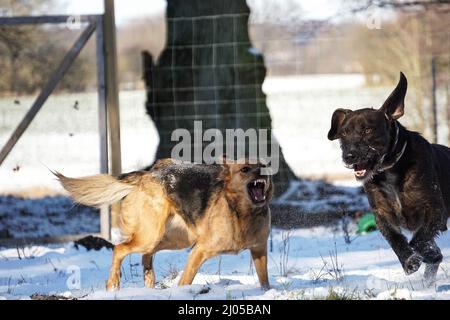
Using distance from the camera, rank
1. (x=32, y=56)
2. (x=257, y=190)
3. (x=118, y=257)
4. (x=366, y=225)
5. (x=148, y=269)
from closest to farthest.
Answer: (x=257, y=190), (x=118, y=257), (x=148, y=269), (x=366, y=225), (x=32, y=56)

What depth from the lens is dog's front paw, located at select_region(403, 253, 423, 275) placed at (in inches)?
217

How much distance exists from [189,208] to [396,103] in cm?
166

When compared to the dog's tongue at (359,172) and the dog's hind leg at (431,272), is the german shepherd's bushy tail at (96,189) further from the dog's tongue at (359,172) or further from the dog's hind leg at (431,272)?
the dog's hind leg at (431,272)

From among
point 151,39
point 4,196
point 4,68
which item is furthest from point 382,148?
point 151,39

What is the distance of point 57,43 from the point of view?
747 inches

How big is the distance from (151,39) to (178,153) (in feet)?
56.2

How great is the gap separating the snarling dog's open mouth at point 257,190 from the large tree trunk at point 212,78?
4002mm

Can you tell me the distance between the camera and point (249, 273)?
6734mm

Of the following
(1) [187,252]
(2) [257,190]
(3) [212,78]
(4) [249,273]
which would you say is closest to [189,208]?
(2) [257,190]

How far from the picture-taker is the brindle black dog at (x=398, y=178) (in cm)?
555

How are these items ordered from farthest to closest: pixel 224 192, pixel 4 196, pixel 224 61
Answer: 1. pixel 4 196
2. pixel 224 61
3. pixel 224 192

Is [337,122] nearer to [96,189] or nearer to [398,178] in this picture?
[398,178]

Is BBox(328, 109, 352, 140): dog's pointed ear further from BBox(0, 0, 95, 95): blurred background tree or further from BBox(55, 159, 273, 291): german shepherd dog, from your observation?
BBox(0, 0, 95, 95): blurred background tree
